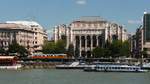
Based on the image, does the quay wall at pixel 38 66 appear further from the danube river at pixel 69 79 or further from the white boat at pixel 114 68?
the danube river at pixel 69 79

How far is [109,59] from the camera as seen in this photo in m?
182

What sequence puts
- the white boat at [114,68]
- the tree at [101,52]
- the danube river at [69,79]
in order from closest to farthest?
the danube river at [69,79]
the white boat at [114,68]
the tree at [101,52]

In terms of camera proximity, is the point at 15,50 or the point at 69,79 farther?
the point at 15,50

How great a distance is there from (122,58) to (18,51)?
29741 mm

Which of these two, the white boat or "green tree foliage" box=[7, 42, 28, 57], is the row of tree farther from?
the white boat

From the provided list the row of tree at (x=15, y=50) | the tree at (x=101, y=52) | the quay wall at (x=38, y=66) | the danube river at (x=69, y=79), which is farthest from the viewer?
the tree at (x=101, y=52)

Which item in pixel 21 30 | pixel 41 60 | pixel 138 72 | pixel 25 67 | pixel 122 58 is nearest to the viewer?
pixel 138 72

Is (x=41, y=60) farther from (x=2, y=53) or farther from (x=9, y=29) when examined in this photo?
(x=9, y=29)

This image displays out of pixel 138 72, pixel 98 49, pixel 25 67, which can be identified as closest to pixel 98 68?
pixel 138 72

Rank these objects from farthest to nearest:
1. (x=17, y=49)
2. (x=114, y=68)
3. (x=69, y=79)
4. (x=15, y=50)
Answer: (x=17, y=49) < (x=15, y=50) < (x=114, y=68) < (x=69, y=79)

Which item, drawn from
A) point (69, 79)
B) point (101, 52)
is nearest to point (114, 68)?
point (69, 79)

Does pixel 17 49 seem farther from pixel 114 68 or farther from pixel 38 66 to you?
pixel 114 68

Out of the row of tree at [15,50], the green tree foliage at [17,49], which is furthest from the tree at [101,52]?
the green tree foliage at [17,49]

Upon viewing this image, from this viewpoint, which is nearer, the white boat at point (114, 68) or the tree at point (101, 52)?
the white boat at point (114, 68)
